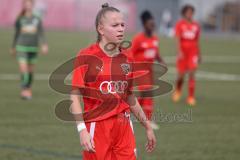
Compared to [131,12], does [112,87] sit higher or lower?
higher

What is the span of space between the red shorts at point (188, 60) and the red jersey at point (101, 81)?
1174cm

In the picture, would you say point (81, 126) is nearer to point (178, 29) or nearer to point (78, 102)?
point (78, 102)

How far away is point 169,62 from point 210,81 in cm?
820

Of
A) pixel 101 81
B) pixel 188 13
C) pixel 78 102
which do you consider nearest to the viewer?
pixel 78 102

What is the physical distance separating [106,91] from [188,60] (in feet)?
39.9

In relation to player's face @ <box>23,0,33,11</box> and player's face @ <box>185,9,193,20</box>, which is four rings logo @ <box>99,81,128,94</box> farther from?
player's face @ <box>185,9,193,20</box>

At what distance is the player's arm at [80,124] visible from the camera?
7125 millimetres

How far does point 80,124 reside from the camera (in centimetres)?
730

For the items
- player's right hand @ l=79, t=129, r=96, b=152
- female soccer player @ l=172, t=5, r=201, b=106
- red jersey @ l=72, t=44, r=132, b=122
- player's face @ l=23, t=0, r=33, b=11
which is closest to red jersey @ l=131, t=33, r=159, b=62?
female soccer player @ l=172, t=5, r=201, b=106

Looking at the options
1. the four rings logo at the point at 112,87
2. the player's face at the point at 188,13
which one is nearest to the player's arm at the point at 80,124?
the four rings logo at the point at 112,87

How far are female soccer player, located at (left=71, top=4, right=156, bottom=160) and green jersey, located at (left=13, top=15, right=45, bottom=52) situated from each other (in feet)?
38.1

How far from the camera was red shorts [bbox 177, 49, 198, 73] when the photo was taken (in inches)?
765

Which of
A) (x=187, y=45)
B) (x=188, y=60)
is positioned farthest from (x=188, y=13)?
(x=188, y=60)

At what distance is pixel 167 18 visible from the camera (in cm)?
6122
